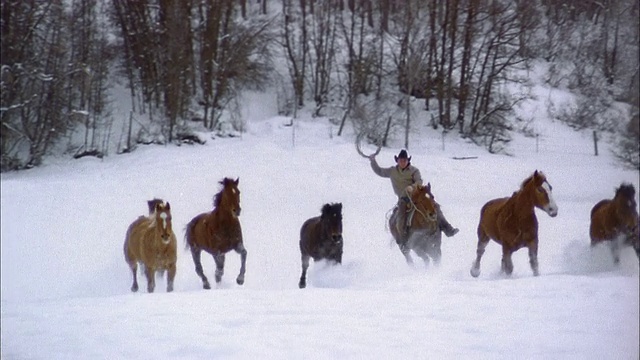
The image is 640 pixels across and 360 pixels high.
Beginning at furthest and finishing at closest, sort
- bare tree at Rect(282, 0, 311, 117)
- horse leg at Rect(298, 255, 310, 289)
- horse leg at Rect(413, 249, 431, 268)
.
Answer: horse leg at Rect(298, 255, 310, 289) → bare tree at Rect(282, 0, 311, 117) → horse leg at Rect(413, 249, 431, 268)

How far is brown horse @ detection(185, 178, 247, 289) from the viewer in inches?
263

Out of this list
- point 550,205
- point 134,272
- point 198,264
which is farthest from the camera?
point 134,272

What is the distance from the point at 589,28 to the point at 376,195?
244 centimetres

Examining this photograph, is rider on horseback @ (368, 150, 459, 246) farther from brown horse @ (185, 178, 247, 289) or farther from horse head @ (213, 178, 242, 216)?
brown horse @ (185, 178, 247, 289)

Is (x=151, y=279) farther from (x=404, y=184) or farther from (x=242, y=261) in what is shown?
(x=404, y=184)

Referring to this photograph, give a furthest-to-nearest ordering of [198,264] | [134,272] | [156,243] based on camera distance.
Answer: [134,272], [198,264], [156,243]

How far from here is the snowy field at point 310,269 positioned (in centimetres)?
416

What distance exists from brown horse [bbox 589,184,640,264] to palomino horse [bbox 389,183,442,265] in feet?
4.88

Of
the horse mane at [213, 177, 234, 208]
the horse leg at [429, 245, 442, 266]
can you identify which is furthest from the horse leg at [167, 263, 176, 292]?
the horse leg at [429, 245, 442, 266]

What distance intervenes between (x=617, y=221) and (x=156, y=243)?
4.48m

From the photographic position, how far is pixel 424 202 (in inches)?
237

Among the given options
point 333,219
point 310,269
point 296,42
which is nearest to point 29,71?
point 296,42

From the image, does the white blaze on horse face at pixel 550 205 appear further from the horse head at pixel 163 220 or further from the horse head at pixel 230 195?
the horse head at pixel 163 220

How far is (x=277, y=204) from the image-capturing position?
22.2 ft
